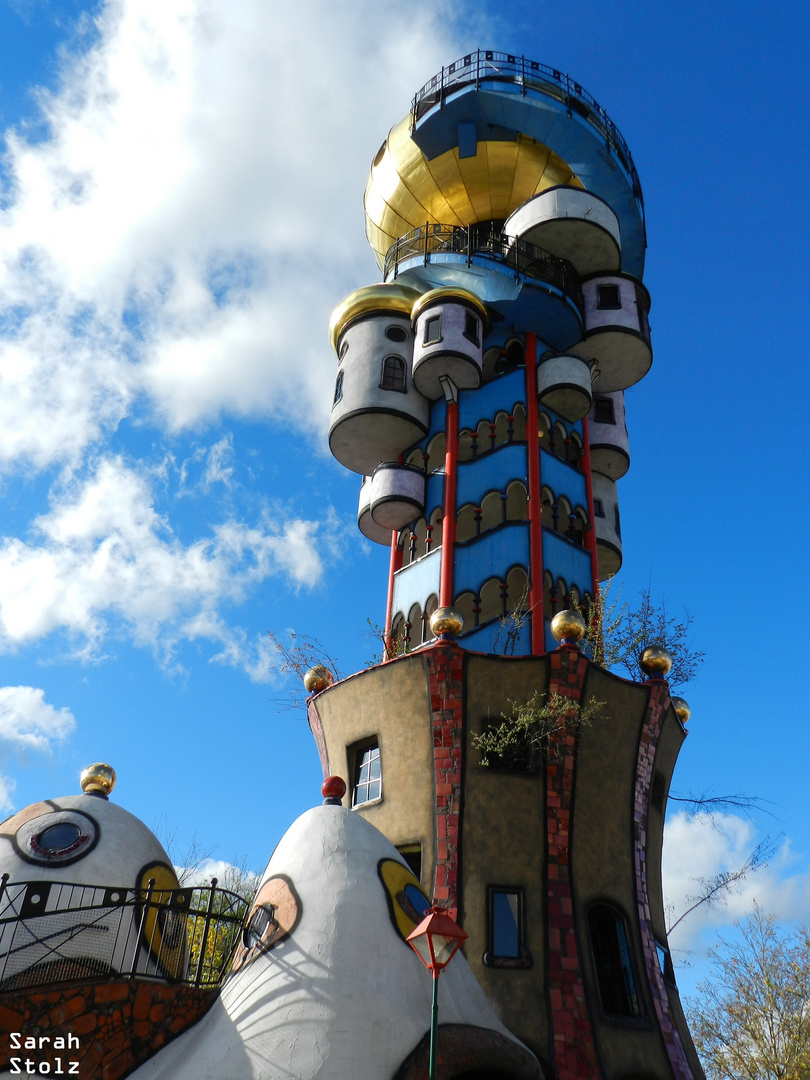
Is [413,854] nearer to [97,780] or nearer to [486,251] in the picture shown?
[97,780]

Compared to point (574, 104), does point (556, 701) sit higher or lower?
lower

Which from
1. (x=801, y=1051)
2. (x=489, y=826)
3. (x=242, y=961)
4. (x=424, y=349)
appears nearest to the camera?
(x=242, y=961)

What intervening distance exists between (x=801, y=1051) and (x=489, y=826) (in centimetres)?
1180

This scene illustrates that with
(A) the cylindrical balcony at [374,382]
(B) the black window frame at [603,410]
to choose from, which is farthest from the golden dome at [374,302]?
(B) the black window frame at [603,410]

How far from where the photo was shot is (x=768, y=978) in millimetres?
20938

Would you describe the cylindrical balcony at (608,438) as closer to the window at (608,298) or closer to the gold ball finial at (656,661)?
the window at (608,298)

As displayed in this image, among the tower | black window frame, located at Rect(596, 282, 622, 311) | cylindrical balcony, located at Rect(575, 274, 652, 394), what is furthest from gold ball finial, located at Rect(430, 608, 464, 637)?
black window frame, located at Rect(596, 282, 622, 311)

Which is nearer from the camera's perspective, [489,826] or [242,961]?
[242,961]

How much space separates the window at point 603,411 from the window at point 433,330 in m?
4.54

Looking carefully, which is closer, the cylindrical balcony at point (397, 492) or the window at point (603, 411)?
the cylindrical balcony at point (397, 492)

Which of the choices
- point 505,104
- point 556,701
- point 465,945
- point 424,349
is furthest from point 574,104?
point 465,945

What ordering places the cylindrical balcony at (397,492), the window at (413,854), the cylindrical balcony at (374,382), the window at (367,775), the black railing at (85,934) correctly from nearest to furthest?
the black railing at (85,934), the window at (413,854), the window at (367,775), the cylindrical balcony at (397,492), the cylindrical balcony at (374,382)

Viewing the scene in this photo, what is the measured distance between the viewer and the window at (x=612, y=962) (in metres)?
11.9

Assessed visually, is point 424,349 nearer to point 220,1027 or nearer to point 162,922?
point 162,922
